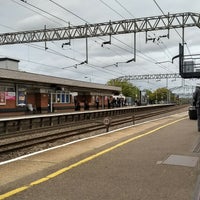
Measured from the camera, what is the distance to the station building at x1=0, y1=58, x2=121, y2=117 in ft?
115

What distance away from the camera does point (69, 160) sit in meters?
9.80

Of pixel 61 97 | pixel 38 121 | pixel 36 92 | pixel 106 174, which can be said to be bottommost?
pixel 106 174

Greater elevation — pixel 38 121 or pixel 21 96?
pixel 21 96

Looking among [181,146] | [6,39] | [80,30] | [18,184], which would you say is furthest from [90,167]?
[6,39]

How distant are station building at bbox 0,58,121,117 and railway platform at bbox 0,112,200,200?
939 inches

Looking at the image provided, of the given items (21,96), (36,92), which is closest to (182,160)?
(21,96)

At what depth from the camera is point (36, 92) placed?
41719 millimetres

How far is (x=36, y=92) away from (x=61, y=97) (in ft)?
19.4

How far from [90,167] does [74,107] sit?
4135 cm


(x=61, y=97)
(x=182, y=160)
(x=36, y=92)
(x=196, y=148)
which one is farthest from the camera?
(x=61, y=97)

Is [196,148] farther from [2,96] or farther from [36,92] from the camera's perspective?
[36,92]

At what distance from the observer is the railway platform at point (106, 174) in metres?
6.52

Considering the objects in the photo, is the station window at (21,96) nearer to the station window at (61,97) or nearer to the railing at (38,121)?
the station window at (61,97)

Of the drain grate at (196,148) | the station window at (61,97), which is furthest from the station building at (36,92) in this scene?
the drain grate at (196,148)
